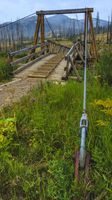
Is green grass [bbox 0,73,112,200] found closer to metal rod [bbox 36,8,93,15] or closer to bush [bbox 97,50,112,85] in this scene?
bush [bbox 97,50,112,85]

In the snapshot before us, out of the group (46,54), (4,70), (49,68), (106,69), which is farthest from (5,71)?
(46,54)

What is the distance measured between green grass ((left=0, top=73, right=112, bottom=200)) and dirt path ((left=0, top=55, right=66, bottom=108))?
88cm

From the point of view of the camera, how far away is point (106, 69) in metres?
6.09

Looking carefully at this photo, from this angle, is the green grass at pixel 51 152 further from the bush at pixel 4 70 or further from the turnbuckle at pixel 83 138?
the bush at pixel 4 70

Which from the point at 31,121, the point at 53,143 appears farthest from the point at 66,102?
the point at 53,143

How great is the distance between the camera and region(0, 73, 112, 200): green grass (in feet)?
9.49

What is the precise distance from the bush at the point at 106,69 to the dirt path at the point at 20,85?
1.67 meters

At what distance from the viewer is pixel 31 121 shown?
4121 millimetres

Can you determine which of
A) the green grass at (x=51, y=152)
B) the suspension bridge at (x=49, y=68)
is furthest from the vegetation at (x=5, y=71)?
the green grass at (x=51, y=152)

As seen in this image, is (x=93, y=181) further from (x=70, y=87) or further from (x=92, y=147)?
(x=70, y=87)

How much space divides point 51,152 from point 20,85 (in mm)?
4061

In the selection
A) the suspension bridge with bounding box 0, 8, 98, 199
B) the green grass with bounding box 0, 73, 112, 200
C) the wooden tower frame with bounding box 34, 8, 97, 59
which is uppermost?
the wooden tower frame with bounding box 34, 8, 97, 59

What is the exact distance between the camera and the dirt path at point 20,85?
18.8ft

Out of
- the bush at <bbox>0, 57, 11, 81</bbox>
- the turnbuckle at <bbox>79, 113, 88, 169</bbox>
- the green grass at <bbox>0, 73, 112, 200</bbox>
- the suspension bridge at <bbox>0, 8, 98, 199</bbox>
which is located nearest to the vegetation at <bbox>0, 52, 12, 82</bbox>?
the bush at <bbox>0, 57, 11, 81</bbox>
